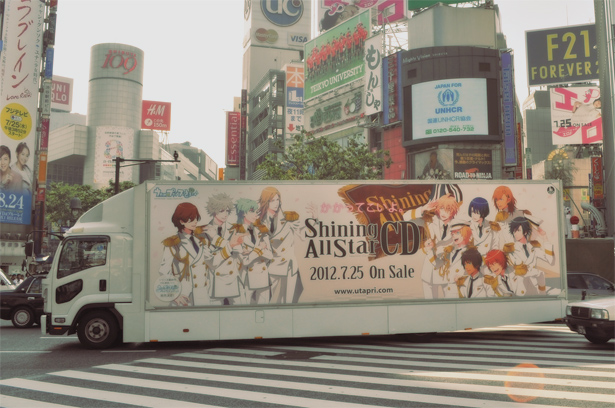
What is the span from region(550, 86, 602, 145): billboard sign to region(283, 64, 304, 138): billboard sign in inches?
1380

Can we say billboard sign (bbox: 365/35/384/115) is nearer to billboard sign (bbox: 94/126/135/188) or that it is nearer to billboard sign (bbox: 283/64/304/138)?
billboard sign (bbox: 283/64/304/138)

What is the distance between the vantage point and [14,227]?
65.2 m

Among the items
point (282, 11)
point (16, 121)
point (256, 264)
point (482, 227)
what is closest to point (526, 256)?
point (482, 227)

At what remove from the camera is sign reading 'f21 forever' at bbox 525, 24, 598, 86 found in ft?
233

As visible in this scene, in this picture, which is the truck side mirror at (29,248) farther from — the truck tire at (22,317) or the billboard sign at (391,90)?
the billboard sign at (391,90)

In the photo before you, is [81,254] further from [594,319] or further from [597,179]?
[597,179]

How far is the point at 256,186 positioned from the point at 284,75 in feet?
279

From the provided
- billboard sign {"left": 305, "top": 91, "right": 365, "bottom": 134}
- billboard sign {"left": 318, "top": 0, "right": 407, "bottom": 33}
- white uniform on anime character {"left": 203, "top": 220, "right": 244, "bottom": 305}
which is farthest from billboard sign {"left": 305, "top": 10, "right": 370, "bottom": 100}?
white uniform on anime character {"left": 203, "top": 220, "right": 244, "bottom": 305}

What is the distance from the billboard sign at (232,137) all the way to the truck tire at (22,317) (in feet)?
314

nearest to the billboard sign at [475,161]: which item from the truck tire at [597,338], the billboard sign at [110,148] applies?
the truck tire at [597,338]

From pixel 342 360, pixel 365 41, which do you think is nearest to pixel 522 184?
pixel 342 360

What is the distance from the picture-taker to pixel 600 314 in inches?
452

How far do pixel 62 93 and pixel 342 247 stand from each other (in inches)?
7056

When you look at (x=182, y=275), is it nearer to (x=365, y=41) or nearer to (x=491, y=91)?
(x=491, y=91)
